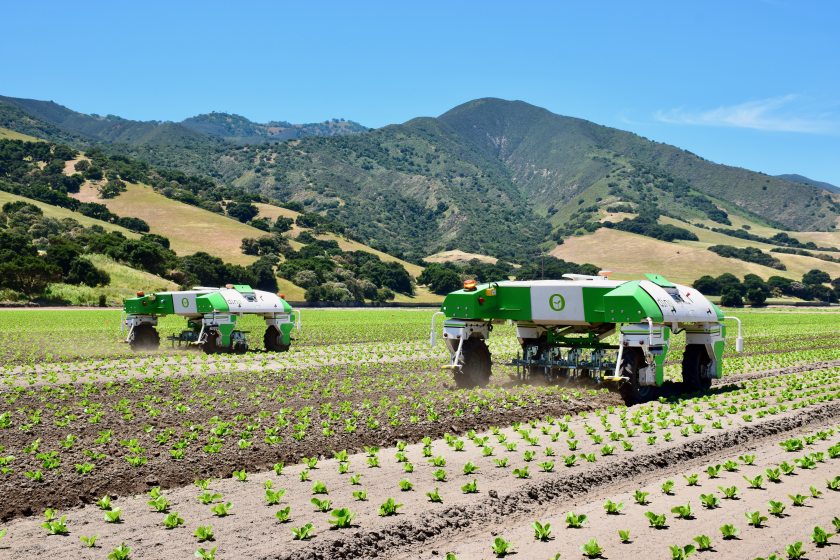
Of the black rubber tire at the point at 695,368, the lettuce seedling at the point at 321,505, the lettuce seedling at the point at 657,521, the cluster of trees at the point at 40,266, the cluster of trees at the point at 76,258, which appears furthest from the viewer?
the cluster of trees at the point at 76,258

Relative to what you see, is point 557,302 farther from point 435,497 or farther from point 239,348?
point 239,348

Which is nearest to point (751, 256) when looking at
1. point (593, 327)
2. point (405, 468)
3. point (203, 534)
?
point (593, 327)

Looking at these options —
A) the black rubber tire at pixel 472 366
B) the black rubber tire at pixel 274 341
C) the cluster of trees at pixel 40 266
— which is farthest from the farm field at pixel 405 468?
the cluster of trees at pixel 40 266

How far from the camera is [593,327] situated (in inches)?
852

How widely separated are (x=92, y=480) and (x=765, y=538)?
8.47 metres

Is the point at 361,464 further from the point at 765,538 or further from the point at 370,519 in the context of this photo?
the point at 765,538

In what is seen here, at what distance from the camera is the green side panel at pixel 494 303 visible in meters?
20.6

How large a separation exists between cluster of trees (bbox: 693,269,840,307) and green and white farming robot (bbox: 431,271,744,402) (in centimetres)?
10241

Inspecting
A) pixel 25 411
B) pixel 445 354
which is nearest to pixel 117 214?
pixel 445 354

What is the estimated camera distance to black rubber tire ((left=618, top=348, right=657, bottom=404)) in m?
18.3

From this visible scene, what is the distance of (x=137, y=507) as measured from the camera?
10.0 metres

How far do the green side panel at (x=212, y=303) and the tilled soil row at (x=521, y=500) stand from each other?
2121cm

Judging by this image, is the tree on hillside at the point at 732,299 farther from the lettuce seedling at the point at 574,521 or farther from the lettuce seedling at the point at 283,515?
the lettuce seedling at the point at 283,515

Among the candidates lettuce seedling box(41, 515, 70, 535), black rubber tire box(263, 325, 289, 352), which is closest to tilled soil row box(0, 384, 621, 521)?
lettuce seedling box(41, 515, 70, 535)
